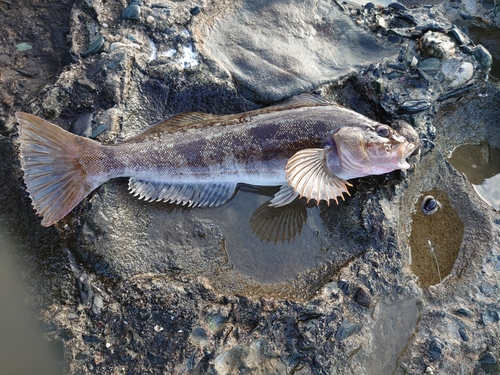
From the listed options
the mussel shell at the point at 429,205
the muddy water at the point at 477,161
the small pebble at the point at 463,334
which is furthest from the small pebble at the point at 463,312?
the muddy water at the point at 477,161

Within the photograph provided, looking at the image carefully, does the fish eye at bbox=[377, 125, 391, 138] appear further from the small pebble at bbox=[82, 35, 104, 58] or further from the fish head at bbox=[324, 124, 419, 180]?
the small pebble at bbox=[82, 35, 104, 58]

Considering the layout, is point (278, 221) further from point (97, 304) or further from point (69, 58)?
point (69, 58)

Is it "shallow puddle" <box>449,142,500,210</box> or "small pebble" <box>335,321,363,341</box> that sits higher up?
"shallow puddle" <box>449,142,500,210</box>

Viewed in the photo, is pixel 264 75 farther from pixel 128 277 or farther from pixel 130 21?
pixel 128 277

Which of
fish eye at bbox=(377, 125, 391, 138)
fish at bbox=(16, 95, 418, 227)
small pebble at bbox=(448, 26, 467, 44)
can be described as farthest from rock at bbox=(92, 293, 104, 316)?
small pebble at bbox=(448, 26, 467, 44)

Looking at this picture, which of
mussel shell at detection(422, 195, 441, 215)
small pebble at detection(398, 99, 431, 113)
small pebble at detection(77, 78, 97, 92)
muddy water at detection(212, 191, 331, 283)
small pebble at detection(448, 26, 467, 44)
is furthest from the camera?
small pebble at detection(448, 26, 467, 44)

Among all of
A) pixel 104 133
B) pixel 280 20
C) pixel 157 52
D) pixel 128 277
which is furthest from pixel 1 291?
pixel 280 20

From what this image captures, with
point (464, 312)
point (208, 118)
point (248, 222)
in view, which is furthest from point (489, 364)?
point (208, 118)

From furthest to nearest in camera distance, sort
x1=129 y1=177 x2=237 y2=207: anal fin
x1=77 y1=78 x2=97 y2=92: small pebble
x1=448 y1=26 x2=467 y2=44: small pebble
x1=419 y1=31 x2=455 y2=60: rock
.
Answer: x1=448 y1=26 x2=467 y2=44: small pebble → x1=419 y1=31 x2=455 y2=60: rock → x1=77 y1=78 x2=97 y2=92: small pebble → x1=129 y1=177 x2=237 y2=207: anal fin
